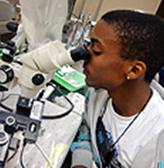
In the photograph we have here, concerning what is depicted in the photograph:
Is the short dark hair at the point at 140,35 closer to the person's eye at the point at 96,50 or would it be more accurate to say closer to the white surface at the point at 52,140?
the person's eye at the point at 96,50

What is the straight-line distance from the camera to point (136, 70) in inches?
25.4

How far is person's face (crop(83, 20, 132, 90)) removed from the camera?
0.64m

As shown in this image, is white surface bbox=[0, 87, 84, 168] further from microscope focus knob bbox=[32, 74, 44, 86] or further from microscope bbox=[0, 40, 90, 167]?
microscope focus knob bbox=[32, 74, 44, 86]

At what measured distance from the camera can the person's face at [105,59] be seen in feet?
2.10

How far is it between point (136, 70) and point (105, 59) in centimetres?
13

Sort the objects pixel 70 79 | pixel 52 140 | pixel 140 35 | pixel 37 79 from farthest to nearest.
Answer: pixel 70 79 < pixel 52 140 < pixel 37 79 < pixel 140 35

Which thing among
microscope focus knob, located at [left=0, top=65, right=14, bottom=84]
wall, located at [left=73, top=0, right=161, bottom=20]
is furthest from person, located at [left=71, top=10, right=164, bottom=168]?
wall, located at [left=73, top=0, right=161, bottom=20]

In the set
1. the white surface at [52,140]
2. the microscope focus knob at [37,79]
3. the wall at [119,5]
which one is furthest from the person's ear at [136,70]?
the wall at [119,5]

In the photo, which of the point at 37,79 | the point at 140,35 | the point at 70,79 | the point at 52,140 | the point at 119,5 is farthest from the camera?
the point at 119,5

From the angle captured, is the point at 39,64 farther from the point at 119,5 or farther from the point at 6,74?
the point at 119,5

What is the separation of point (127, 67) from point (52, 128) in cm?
60

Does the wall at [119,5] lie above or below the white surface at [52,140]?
above

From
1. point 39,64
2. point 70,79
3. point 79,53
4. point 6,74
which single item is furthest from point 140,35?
point 70,79

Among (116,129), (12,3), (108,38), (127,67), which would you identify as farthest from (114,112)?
(12,3)
